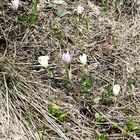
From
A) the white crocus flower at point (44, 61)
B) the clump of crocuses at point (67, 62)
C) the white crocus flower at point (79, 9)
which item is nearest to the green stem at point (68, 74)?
the clump of crocuses at point (67, 62)

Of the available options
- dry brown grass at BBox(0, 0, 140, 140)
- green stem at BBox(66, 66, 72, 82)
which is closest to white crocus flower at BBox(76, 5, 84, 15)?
dry brown grass at BBox(0, 0, 140, 140)

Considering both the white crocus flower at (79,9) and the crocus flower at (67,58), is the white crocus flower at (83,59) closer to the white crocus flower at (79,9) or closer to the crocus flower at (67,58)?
the crocus flower at (67,58)

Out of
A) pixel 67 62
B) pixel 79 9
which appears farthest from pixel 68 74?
pixel 79 9

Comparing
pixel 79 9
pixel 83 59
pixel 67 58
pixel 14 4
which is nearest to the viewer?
pixel 67 58

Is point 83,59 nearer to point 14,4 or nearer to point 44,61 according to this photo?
point 44,61

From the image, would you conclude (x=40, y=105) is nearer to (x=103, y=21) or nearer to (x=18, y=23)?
(x=18, y=23)

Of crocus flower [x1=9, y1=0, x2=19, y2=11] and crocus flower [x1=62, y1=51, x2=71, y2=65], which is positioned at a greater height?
crocus flower [x1=9, y1=0, x2=19, y2=11]

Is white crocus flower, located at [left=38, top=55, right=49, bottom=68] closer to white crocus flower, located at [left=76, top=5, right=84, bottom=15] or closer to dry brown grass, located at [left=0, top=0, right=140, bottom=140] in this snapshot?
dry brown grass, located at [left=0, top=0, right=140, bottom=140]

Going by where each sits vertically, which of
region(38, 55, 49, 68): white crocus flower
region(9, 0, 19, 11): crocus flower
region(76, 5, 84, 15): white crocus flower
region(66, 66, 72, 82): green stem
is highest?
region(9, 0, 19, 11): crocus flower
